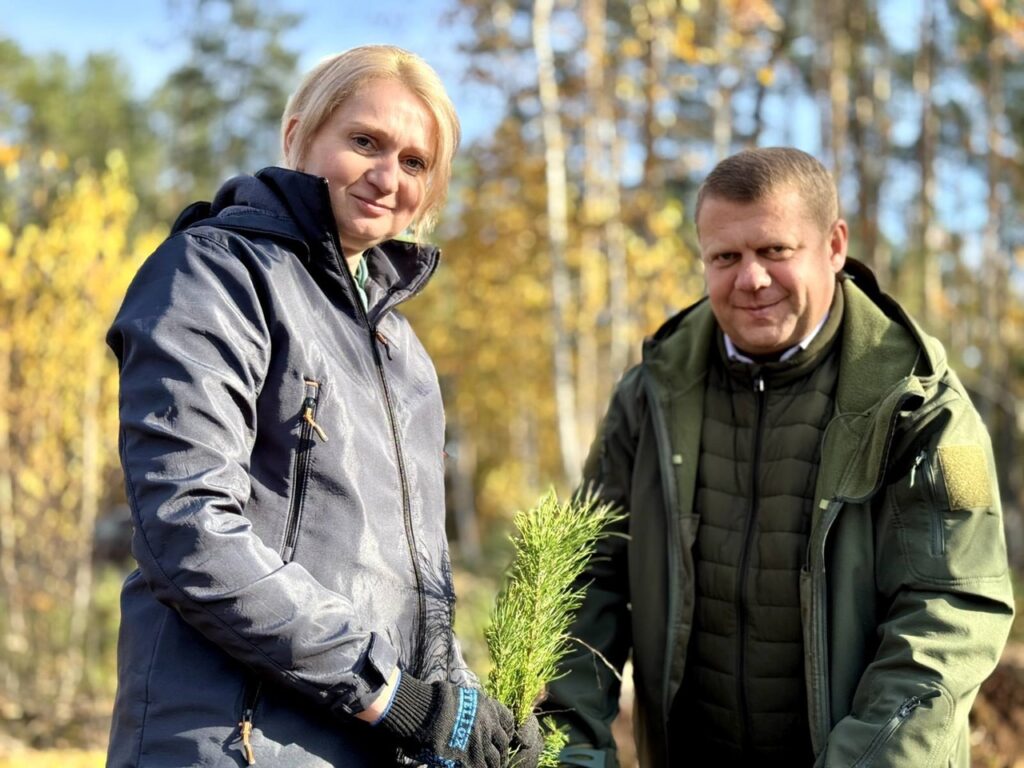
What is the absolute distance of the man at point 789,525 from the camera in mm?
2383

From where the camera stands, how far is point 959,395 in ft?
8.25

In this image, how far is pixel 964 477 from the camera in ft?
7.88

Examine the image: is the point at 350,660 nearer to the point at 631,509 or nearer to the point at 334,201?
the point at 334,201

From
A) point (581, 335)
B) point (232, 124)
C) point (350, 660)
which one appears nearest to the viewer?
point (350, 660)

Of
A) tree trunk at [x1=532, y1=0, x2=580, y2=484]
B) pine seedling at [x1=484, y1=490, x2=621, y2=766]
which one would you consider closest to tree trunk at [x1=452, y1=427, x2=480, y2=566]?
tree trunk at [x1=532, y1=0, x2=580, y2=484]

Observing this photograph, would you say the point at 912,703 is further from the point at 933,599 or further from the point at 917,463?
the point at 917,463

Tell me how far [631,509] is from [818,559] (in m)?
A: 0.53

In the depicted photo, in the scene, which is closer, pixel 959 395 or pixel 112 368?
pixel 959 395

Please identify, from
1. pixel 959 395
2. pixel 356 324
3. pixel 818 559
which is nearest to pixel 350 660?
pixel 356 324

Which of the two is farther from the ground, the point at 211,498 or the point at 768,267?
the point at 768,267

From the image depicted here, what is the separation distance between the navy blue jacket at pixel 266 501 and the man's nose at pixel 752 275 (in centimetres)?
96

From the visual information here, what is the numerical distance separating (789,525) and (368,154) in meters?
1.36

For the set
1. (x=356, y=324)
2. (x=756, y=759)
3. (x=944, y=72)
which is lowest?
(x=756, y=759)

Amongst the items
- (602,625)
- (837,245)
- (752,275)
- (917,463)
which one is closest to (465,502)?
(602,625)
